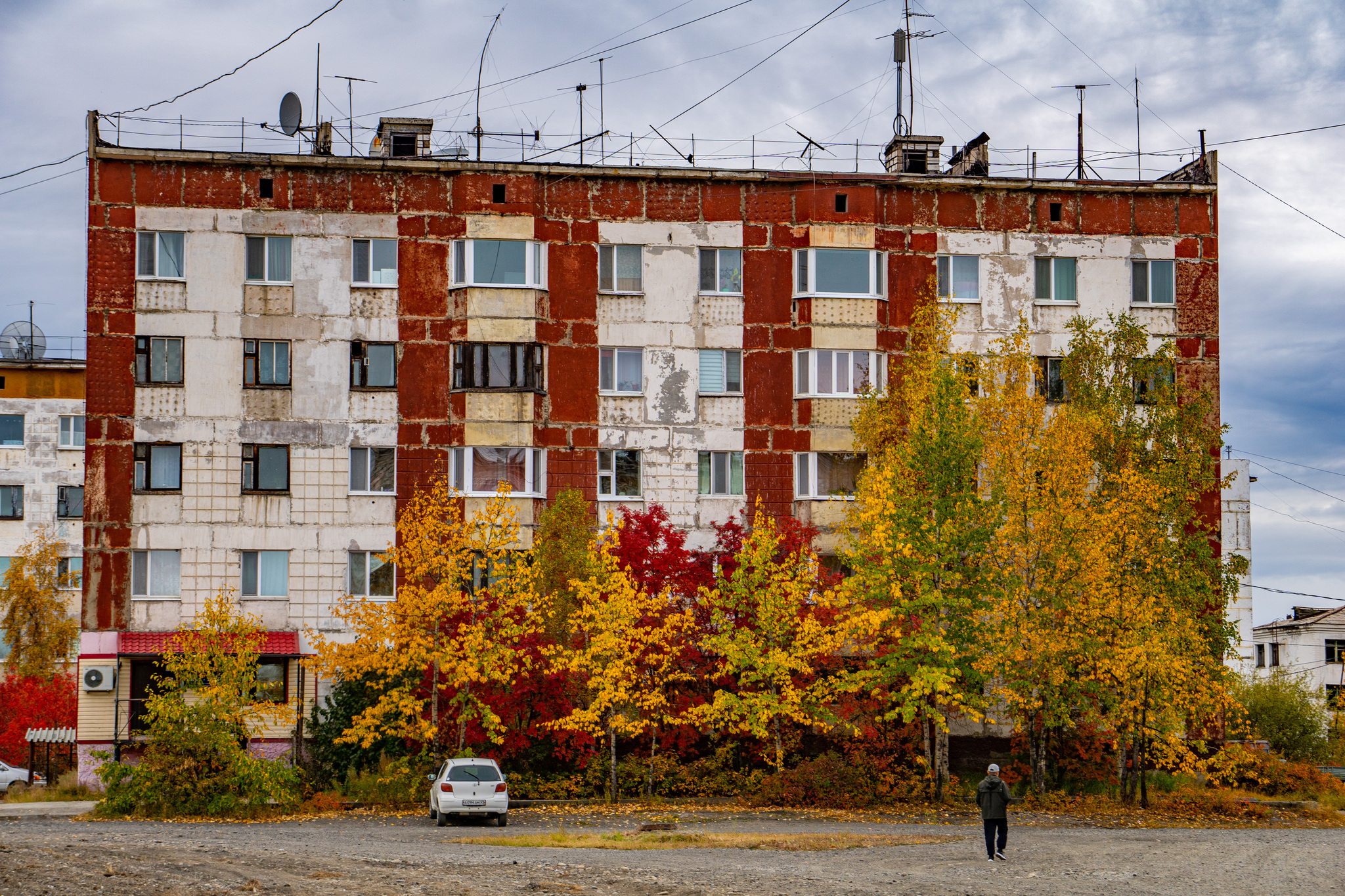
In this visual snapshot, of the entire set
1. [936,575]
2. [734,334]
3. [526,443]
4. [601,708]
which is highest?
[734,334]

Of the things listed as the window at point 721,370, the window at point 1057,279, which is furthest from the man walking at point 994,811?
the window at point 1057,279

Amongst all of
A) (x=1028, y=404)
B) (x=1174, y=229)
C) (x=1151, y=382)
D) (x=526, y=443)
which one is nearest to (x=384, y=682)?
(x=526, y=443)

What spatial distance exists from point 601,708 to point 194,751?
10.6 m

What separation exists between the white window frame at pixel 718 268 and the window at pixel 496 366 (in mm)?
6176

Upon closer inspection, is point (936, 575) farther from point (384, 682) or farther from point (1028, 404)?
point (384, 682)

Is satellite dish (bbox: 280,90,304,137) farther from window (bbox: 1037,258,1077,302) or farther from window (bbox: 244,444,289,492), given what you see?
window (bbox: 1037,258,1077,302)

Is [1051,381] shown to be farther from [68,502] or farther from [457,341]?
[68,502]

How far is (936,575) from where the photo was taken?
3838 cm

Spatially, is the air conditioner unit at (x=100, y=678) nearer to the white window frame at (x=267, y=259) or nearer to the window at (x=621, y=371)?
the white window frame at (x=267, y=259)

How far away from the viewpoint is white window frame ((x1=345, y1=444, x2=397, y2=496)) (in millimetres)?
44781

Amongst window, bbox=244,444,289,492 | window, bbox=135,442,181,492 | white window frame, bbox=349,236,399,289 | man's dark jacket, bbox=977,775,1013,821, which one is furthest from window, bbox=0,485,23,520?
man's dark jacket, bbox=977,775,1013,821

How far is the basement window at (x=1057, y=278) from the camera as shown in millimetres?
48188

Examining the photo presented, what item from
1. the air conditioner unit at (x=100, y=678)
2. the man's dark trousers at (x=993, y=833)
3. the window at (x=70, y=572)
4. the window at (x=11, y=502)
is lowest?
the man's dark trousers at (x=993, y=833)

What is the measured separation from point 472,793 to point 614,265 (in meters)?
20.2
